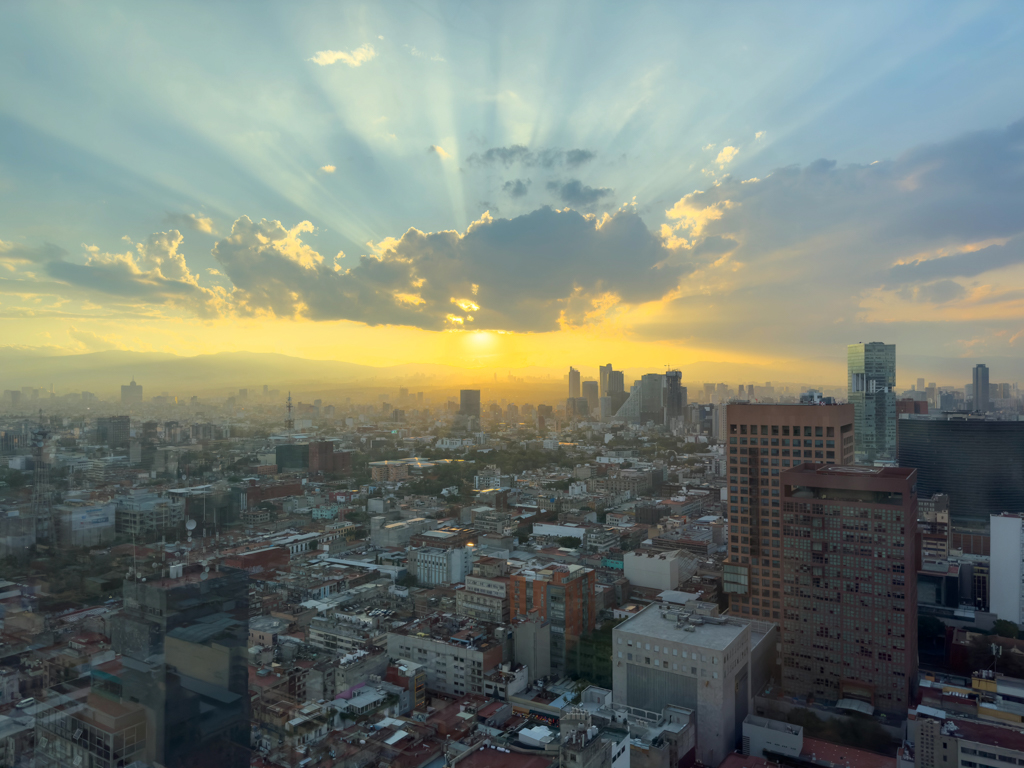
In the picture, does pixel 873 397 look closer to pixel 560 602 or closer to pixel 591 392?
pixel 560 602

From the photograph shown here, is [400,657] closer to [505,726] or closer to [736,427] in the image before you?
[505,726]

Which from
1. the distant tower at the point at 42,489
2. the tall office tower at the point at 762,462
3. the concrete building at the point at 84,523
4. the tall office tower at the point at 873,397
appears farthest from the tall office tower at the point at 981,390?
the distant tower at the point at 42,489

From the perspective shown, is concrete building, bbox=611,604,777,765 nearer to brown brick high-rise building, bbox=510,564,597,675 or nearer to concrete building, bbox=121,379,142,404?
brown brick high-rise building, bbox=510,564,597,675

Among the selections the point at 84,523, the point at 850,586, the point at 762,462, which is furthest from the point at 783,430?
the point at 84,523

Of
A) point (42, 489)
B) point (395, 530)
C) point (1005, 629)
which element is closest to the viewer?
point (1005, 629)

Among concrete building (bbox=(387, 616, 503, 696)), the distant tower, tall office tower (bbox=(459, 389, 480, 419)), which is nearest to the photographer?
concrete building (bbox=(387, 616, 503, 696))

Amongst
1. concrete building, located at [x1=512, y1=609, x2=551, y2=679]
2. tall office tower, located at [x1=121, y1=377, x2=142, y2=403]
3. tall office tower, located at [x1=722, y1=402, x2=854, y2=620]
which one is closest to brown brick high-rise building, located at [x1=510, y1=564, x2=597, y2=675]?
concrete building, located at [x1=512, y1=609, x2=551, y2=679]

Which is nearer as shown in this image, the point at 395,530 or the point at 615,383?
the point at 395,530
